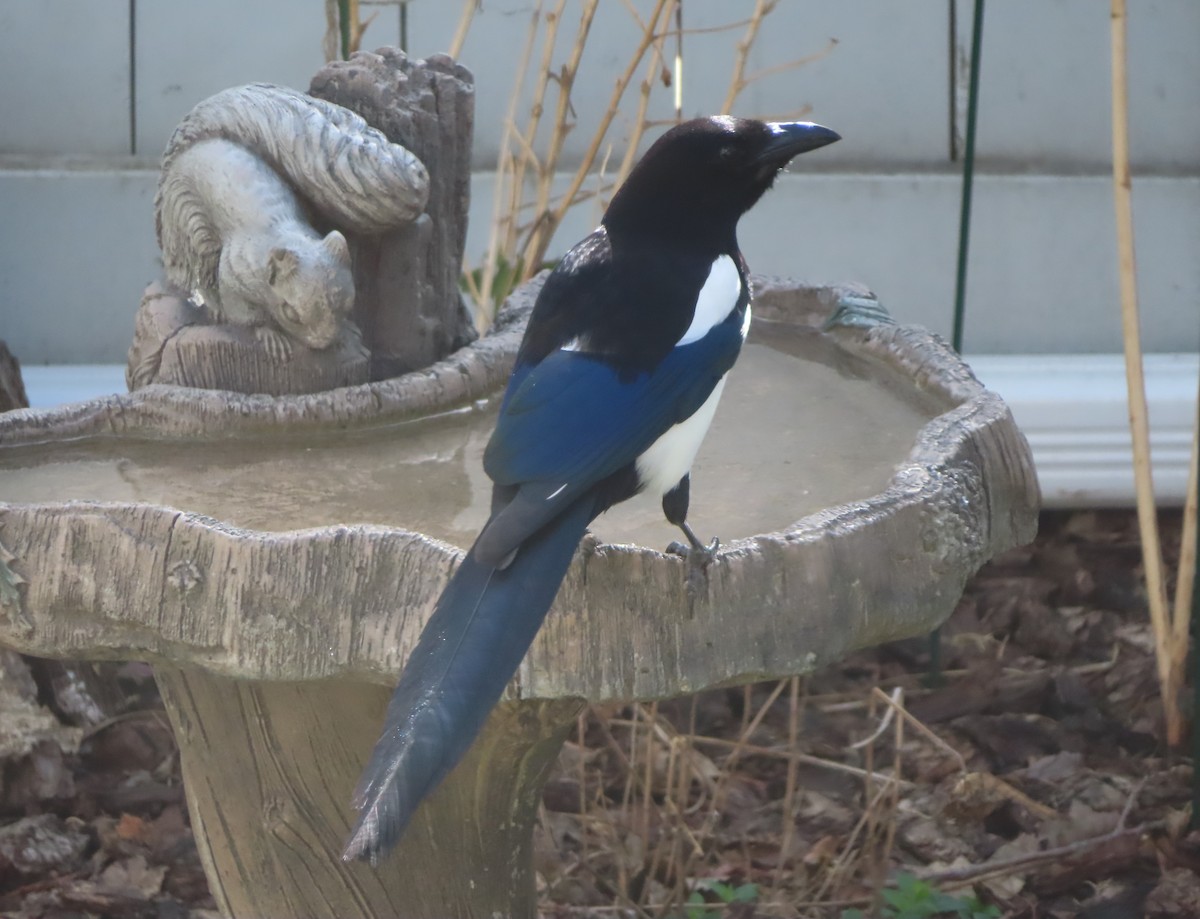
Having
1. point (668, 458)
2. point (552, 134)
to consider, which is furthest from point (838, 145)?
point (668, 458)

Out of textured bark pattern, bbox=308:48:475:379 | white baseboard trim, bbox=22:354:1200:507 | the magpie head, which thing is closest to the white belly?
the magpie head

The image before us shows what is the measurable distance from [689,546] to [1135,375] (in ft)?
2.76

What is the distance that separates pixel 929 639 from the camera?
227 cm

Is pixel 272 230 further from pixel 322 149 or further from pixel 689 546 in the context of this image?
pixel 689 546

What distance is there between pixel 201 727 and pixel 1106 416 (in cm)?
188

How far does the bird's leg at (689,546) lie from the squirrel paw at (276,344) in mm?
505

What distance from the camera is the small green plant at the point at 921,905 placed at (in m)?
1.61

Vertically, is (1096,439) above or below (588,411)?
below

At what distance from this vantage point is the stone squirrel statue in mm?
1441

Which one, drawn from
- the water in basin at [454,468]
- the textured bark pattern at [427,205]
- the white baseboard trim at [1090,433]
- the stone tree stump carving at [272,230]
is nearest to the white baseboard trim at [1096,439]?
the white baseboard trim at [1090,433]

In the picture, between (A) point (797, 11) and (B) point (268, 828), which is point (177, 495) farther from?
(A) point (797, 11)

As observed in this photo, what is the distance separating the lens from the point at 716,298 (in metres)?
1.22

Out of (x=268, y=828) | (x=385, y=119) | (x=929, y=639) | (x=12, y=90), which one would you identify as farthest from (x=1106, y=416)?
(x=12, y=90)

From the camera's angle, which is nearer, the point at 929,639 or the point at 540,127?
the point at 929,639
